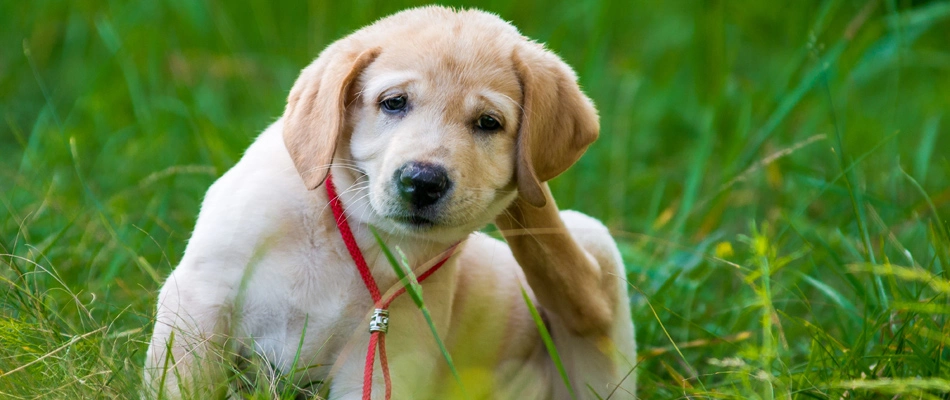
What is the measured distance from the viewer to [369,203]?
2.98 meters

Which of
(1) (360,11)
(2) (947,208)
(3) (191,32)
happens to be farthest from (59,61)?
(2) (947,208)

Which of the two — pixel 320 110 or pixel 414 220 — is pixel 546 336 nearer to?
pixel 414 220

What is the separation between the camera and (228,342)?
2.88m

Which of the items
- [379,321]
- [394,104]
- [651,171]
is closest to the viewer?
[379,321]

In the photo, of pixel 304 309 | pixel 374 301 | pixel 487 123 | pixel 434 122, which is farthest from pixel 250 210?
pixel 487 123

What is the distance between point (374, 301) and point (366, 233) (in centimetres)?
22

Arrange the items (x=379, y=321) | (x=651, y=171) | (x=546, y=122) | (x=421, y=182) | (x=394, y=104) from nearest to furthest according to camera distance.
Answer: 1. (x=421, y=182)
2. (x=379, y=321)
3. (x=394, y=104)
4. (x=546, y=122)
5. (x=651, y=171)

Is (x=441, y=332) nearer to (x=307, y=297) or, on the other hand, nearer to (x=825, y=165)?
(x=307, y=297)

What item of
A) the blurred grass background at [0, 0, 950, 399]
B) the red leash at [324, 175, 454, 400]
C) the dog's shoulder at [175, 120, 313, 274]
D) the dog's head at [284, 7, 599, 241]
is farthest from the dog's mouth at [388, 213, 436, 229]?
the blurred grass background at [0, 0, 950, 399]

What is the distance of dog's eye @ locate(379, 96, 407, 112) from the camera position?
2.96 meters

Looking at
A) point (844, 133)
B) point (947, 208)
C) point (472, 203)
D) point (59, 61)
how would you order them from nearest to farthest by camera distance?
point (472, 203), point (947, 208), point (844, 133), point (59, 61)

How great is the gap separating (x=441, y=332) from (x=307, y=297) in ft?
1.47

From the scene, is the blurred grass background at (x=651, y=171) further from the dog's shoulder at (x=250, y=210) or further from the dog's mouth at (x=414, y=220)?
the dog's mouth at (x=414, y=220)

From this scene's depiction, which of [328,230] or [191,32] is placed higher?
[328,230]
